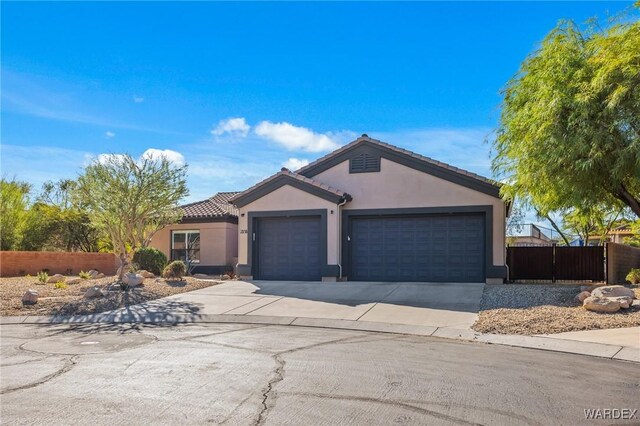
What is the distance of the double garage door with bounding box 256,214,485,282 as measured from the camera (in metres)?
19.2

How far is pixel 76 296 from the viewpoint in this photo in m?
16.1

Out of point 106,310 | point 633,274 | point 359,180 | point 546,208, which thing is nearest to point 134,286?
point 106,310

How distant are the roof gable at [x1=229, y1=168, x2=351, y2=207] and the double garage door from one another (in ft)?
3.26

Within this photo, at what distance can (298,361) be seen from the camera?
7832mm

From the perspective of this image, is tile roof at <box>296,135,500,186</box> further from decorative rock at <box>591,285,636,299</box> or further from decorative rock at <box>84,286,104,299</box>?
decorative rock at <box>84,286,104,299</box>

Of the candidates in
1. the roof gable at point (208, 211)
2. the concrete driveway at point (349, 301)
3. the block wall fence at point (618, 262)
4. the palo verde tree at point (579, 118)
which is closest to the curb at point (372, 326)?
the concrete driveway at point (349, 301)

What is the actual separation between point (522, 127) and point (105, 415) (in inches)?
504

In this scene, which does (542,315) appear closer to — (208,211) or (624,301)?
(624,301)

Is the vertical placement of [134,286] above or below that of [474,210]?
below

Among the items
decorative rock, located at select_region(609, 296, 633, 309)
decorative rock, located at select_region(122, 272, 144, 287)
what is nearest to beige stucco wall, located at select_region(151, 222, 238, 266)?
decorative rock, located at select_region(122, 272, 144, 287)

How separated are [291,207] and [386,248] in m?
4.05

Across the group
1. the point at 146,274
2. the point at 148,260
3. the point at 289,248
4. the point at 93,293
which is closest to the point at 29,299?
the point at 93,293

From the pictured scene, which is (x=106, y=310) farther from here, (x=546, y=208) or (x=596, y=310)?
(x=546, y=208)

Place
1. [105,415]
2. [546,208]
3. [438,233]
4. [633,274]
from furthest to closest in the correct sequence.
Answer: [438,233] < [633,274] < [546,208] < [105,415]
